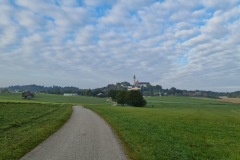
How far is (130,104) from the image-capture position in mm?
118250

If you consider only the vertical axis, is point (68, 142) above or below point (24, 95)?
below

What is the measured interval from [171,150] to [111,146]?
114 inches

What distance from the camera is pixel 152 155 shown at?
12.7 meters

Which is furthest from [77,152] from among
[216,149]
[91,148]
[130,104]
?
[130,104]

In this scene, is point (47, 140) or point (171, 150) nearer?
point (171, 150)

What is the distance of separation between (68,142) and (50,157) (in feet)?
13.9

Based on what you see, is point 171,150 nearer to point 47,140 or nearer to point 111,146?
point 111,146

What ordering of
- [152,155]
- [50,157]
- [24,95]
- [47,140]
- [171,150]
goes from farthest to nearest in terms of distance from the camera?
[24,95], [47,140], [171,150], [152,155], [50,157]

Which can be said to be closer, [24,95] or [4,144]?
[4,144]

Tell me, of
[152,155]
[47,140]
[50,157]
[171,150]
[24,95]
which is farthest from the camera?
[24,95]

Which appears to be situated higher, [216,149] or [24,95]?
[24,95]

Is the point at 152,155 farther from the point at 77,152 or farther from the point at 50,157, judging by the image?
the point at 50,157

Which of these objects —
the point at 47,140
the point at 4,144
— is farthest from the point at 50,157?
the point at 47,140

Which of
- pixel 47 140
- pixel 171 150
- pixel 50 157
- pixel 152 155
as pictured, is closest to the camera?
pixel 50 157
